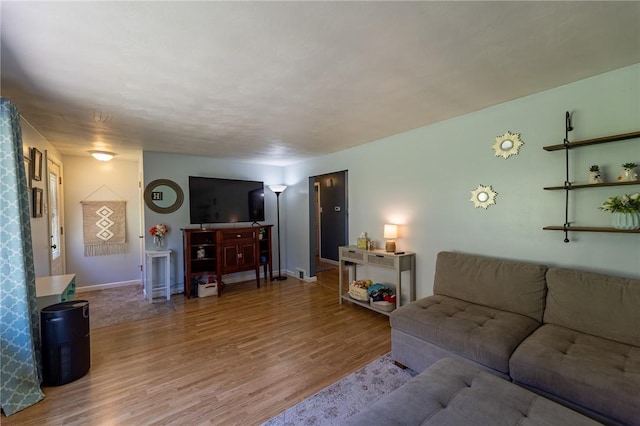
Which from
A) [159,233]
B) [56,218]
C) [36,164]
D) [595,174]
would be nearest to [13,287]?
[36,164]

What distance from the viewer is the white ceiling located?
1.35 m

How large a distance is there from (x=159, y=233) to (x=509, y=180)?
465cm

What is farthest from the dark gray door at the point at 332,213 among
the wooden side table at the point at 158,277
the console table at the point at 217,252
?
the wooden side table at the point at 158,277

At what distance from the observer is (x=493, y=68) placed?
1916mm

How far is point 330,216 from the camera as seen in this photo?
272 inches

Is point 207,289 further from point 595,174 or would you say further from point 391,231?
point 595,174

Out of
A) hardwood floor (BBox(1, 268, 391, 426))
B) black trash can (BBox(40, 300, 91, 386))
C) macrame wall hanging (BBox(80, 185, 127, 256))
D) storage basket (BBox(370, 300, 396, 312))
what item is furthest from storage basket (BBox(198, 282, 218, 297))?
storage basket (BBox(370, 300, 396, 312))

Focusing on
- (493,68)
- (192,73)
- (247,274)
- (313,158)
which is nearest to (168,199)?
(247,274)

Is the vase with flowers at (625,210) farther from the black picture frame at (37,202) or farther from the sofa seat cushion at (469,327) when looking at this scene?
the black picture frame at (37,202)

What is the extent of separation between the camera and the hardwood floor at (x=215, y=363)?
190cm

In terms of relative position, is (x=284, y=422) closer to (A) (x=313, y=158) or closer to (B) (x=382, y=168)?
(B) (x=382, y=168)

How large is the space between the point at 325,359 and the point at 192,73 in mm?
2552

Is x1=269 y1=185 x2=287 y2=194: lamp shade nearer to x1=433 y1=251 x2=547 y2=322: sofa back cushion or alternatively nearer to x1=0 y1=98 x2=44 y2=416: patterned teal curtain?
x1=433 y1=251 x2=547 y2=322: sofa back cushion

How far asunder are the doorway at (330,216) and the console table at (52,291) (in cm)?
420
